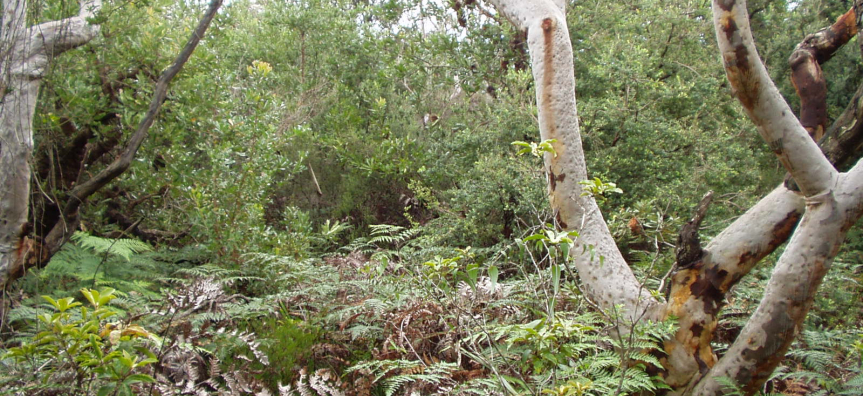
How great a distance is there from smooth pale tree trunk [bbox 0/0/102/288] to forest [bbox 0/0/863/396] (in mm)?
16

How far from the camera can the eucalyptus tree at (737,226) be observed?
2822 millimetres

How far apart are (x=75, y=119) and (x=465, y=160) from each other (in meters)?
4.21

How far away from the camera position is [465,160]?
711 cm

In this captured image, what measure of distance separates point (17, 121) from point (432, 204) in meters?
4.34

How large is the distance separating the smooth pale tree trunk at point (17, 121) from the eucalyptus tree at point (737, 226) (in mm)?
3469

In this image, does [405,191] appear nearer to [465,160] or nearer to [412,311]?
[465,160]

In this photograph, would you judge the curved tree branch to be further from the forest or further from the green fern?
the green fern

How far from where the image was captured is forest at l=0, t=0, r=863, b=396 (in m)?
2.84

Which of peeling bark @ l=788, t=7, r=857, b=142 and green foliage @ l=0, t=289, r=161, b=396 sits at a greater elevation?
peeling bark @ l=788, t=7, r=857, b=142

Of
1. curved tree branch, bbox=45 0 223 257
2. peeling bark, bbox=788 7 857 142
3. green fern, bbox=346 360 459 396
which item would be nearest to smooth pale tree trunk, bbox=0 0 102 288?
curved tree branch, bbox=45 0 223 257

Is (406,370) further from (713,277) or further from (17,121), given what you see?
(17,121)

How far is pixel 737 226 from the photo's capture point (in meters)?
3.16

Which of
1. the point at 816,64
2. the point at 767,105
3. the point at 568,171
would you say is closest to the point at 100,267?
the point at 568,171

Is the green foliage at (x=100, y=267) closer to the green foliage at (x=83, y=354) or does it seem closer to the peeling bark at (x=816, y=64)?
the green foliage at (x=83, y=354)
